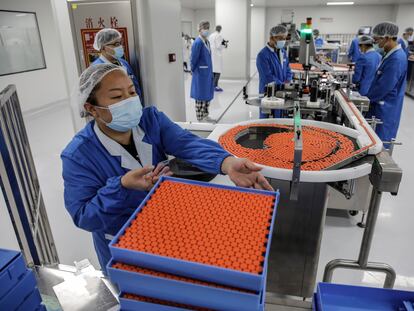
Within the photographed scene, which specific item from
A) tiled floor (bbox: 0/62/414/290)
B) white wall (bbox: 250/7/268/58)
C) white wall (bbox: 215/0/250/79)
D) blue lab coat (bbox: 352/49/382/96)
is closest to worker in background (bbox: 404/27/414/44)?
white wall (bbox: 215/0/250/79)

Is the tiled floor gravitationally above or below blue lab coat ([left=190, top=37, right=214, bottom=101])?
below

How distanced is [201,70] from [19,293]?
4.62 meters

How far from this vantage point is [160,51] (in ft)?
10.6

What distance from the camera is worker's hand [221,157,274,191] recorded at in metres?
0.94

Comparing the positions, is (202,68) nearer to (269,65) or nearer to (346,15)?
(269,65)

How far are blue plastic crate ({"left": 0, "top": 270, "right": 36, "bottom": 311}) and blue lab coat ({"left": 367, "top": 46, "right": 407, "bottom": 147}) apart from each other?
3.48 meters

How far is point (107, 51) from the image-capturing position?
9.53ft

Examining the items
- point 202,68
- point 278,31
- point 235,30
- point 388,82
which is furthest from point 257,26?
point 388,82

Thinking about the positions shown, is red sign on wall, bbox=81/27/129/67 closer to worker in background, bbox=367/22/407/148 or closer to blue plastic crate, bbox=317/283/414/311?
worker in background, bbox=367/22/407/148

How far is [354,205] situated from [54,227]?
2509 mm

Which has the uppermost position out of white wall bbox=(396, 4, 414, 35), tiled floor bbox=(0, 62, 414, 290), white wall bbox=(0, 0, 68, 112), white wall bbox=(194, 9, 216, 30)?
white wall bbox=(194, 9, 216, 30)

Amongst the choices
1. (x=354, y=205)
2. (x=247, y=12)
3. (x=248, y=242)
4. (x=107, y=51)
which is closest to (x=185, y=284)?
(x=248, y=242)

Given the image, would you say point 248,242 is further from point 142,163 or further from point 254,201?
point 142,163

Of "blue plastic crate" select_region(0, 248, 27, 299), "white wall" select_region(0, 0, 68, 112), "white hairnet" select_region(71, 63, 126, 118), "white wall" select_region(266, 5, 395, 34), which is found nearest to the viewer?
"blue plastic crate" select_region(0, 248, 27, 299)
